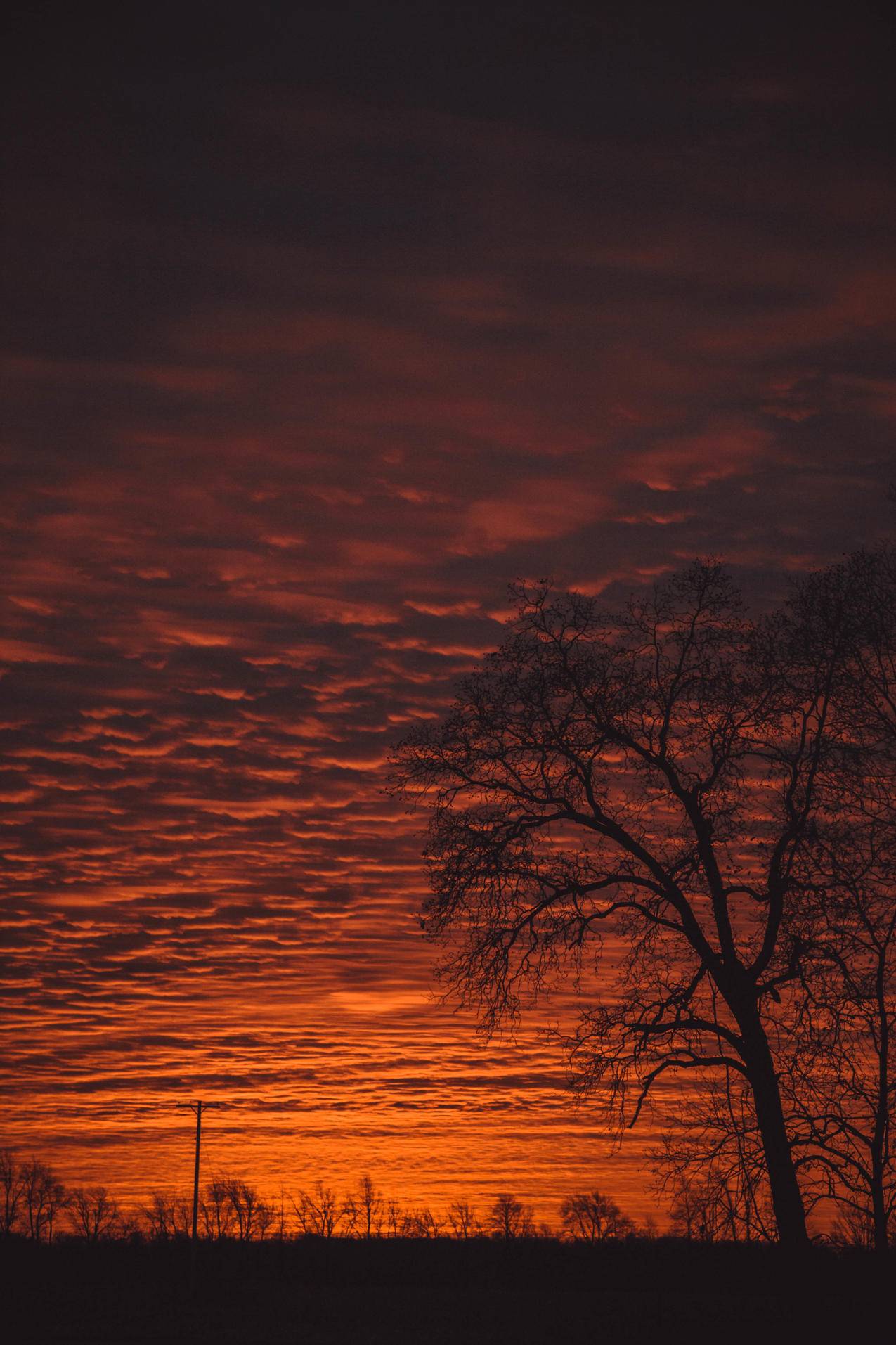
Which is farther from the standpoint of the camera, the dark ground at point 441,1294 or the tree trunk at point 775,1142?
the dark ground at point 441,1294

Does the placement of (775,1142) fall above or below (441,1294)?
above

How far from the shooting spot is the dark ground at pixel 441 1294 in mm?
15547

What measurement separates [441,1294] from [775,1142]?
4622 inches

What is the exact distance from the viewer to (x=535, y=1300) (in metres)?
94.8

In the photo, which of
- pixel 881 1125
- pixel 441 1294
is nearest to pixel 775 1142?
pixel 881 1125

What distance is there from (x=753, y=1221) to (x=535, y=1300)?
90.2 metres

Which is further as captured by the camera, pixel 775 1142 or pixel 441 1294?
pixel 441 1294

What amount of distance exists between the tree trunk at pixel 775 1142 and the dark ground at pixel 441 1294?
37cm

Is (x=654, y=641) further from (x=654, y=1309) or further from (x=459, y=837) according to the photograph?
(x=654, y=1309)

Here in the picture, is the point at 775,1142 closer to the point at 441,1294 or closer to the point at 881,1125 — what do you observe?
the point at 881,1125

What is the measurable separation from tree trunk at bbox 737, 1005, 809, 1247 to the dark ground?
0.37 meters

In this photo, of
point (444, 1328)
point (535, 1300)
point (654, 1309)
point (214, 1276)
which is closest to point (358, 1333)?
point (444, 1328)

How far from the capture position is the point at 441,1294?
118438 millimetres

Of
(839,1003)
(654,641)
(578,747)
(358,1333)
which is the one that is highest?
(654,641)
